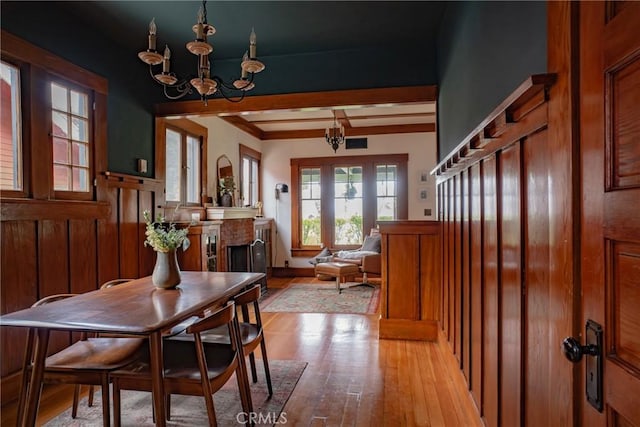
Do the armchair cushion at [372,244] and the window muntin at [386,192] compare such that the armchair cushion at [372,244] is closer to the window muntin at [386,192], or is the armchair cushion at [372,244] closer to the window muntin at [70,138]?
the window muntin at [386,192]

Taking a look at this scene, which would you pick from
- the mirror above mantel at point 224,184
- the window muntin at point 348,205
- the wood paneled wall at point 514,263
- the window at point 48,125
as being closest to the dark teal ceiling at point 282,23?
the window at point 48,125

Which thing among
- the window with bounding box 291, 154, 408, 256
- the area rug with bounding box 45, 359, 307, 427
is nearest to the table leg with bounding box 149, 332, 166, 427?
the area rug with bounding box 45, 359, 307, 427

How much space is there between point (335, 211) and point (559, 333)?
6807 mm

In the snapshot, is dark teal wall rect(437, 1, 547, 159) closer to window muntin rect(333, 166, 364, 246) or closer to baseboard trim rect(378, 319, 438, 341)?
baseboard trim rect(378, 319, 438, 341)

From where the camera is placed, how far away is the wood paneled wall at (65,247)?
2539 mm

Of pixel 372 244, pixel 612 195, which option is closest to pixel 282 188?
pixel 372 244

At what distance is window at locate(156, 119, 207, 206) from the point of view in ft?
14.4

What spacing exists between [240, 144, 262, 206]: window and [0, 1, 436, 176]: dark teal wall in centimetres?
281

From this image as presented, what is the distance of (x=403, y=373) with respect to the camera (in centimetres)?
295

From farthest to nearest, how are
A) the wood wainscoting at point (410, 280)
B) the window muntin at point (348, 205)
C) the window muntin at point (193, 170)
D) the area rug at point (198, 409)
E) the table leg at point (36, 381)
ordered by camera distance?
the window muntin at point (348, 205) < the window muntin at point (193, 170) < the wood wainscoting at point (410, 280) < the area rug at point (198, 409) < the table leg at point (36, 381)

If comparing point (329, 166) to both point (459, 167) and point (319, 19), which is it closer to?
point (319, 19)

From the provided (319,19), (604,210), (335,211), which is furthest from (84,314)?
(335,211)

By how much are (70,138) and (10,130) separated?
51cm

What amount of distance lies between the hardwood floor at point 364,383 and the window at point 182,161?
2148 mm
